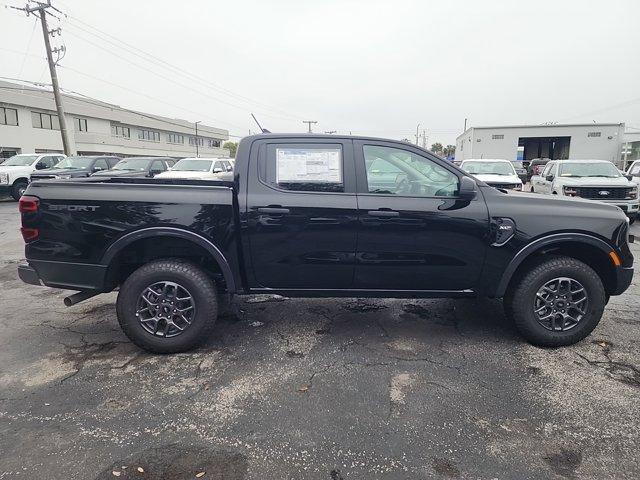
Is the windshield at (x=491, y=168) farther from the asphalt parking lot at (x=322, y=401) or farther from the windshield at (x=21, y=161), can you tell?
the windshield at (x=21, y=161)

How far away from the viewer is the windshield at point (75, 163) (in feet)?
55.2

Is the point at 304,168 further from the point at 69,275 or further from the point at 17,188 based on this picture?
the point at 17,188

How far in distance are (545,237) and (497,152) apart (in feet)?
101

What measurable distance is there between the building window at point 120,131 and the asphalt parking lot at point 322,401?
52.3 m

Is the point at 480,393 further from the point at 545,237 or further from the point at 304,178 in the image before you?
the point at 304,178

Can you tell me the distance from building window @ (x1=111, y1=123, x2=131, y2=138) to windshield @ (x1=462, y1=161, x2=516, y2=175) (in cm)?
4750

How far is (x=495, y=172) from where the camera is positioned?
13.2 m

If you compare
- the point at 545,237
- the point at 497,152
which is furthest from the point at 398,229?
the point at 497,152

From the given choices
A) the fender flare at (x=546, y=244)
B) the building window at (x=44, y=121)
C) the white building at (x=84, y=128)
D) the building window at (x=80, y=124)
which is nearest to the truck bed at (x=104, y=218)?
the fender flare at (x=546, y=244)

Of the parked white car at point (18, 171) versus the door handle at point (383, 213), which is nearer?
the door handle at point (383, 213)

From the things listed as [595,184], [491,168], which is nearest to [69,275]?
[595,184]

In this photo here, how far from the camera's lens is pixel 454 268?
3691 millimetres

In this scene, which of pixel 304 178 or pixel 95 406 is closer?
pixel 95 406

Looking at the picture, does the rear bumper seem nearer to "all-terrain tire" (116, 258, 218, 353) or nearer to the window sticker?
"all-terrain tire" (116, 258, 218, 353)
